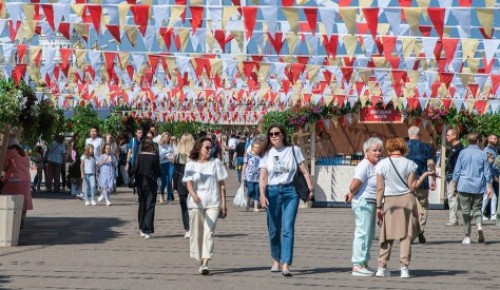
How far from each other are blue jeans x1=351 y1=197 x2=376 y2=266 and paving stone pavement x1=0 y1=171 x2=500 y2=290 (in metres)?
0.28

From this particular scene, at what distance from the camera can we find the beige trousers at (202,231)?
12.9 metres

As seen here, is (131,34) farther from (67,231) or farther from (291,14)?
(291,14)

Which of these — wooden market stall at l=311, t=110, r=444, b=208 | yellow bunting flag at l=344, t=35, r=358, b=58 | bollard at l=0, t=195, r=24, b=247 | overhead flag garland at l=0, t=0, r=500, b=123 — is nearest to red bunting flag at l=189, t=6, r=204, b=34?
overhead flag garland at l=0, t=0, r=500, b=123

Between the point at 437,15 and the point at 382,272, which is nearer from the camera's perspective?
the point at 382,272

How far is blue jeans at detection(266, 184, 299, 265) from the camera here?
1279 cm

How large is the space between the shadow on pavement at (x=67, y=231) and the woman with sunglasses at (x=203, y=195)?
3.55 m

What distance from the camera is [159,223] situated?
67.5ft

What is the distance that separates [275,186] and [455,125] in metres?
15.4

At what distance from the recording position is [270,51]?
28.2 metres

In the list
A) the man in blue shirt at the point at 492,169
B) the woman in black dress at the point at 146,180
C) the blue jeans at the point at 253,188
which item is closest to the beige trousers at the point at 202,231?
the woman in black dress at the point at 146,180

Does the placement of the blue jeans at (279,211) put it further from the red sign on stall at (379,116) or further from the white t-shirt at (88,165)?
the red sign on stall at (379,116)

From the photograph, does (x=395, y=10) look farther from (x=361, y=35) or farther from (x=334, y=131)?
(x=334, y=131)

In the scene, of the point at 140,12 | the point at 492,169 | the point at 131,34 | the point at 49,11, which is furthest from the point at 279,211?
the point at 492,169

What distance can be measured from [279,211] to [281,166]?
1.63 ft
